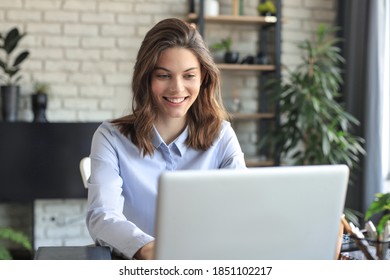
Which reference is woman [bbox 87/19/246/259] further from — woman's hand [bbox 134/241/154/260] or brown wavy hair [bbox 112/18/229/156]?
woman's hand [bbox 134/241/154/260]

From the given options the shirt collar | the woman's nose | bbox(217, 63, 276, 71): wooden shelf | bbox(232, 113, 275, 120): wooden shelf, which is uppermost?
the woman's nose

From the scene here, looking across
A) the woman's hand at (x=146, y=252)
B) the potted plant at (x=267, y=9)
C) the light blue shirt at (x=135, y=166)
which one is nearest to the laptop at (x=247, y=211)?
the woman's hand at (x=146, y=252)

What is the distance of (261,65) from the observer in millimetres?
4184

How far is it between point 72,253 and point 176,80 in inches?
24.4

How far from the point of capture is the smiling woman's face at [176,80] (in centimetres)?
174

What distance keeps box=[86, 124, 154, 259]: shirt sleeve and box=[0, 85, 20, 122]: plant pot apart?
7.11 ft

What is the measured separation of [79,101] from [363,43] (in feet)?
6.10

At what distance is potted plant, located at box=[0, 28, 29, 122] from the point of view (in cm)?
378

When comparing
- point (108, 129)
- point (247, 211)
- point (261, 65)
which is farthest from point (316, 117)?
point (247, 211)

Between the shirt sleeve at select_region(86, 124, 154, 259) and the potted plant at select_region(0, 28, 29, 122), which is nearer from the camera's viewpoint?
the shirt sleeve at select_region(86, 124, 154, 259)

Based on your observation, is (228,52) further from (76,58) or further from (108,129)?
(108,129)

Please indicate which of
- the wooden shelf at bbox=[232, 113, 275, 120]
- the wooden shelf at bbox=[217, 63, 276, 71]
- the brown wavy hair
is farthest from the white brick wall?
the brown wavy hair

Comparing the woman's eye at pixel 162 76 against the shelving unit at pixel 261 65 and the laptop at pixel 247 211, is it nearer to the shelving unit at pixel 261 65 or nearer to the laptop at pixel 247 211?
the laptop at pixel 247 211
